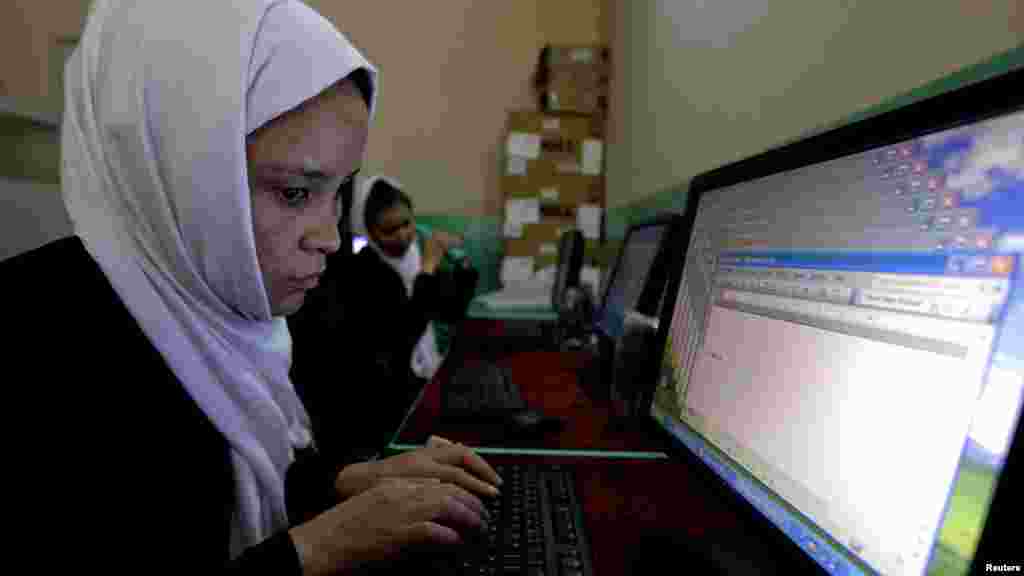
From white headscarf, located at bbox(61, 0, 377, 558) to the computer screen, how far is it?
65 centimetres

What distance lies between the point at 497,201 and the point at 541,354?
2083 mm

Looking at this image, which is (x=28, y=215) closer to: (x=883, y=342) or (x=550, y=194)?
(x=883, y=342)

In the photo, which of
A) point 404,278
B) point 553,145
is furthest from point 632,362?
point 553,145

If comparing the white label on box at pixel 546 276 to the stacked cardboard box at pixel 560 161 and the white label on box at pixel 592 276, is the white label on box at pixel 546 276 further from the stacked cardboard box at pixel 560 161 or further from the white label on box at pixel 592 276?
the white label on box at pixel 592 276

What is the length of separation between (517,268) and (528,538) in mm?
2670

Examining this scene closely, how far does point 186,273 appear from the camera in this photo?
0.70 meters

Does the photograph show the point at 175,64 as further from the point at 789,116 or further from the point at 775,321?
the point at 789,116

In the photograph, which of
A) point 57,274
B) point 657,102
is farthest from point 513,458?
point 657,102

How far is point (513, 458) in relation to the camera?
2.45 feet

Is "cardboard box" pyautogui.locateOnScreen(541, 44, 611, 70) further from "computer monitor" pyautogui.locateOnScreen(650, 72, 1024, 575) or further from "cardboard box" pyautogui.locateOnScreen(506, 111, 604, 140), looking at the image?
"computer monitor" pyautogui.locateOnScreen(650, 72, 1024, 575)

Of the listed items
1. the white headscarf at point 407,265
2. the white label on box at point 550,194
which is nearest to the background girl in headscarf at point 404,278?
the white headscarf at point 407,265

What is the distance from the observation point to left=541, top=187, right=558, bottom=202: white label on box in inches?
121

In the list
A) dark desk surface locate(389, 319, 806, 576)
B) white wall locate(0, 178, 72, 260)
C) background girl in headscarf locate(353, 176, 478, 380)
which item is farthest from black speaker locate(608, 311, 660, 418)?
background girl in headscarf locate(353, 176, 478, 380)

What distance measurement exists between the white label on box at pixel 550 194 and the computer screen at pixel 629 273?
1.75 meters
